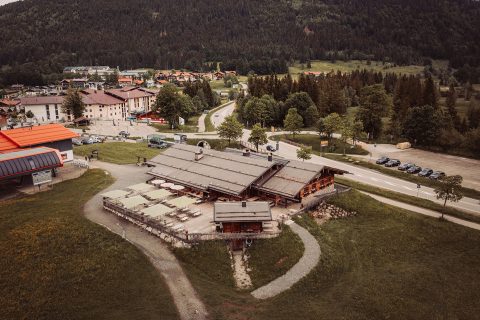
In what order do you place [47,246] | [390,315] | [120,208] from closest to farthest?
[390,315] < [47,246] < [120,208]

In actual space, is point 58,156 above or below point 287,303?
above

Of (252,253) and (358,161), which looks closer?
(252,253)

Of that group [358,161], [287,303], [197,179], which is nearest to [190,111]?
[358,161]

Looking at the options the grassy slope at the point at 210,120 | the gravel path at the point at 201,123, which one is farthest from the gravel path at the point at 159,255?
the gravel path at the point at 201,123

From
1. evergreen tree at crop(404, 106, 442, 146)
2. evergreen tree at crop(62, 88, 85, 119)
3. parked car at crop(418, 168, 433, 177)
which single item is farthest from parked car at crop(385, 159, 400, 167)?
evergreen tree at crop(62, 88, 85, 119)

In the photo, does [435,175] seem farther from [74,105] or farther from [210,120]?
[74,105]

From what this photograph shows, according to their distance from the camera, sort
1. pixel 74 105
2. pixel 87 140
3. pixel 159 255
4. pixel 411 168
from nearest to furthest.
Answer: pixel 159 255, pixel 411 168, pixel 87 140, pixel 74 105

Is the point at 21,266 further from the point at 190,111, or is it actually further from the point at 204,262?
the point at 190,111

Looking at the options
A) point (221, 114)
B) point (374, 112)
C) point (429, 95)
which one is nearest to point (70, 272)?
point (374, 112)
